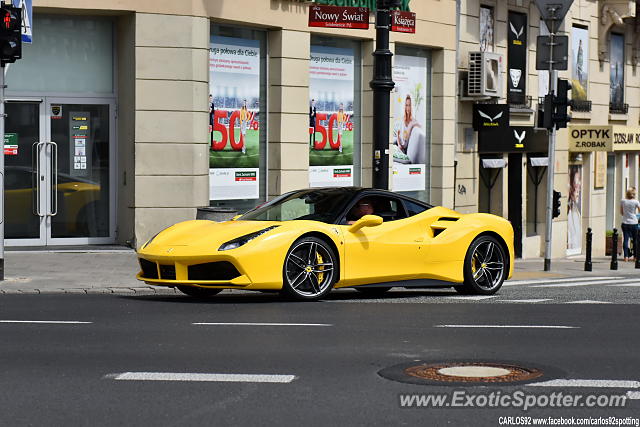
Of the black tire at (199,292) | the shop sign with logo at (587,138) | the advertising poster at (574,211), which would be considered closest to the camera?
the black tire at (199,292)

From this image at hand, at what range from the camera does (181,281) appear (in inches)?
514

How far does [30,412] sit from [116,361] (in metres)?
1.83

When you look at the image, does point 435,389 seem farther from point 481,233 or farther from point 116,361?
point 481,233

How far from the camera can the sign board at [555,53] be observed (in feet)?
73.2

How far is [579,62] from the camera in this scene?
35.0 metres

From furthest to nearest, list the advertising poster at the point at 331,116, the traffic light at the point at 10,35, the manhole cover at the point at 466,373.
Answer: the advertising poster at the point at 331,116, the traffic light at the point at 10,35, the manhole cover at the point at 466,373

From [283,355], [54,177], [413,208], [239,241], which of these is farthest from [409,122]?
[283,355]

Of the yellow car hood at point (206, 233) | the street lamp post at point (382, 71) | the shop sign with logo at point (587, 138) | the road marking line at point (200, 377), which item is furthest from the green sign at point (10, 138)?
the shop sign with logo at point (587, 138)

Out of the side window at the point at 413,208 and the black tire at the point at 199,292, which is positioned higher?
the side window at the point at 413,208

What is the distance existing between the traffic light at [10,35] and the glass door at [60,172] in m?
5.70

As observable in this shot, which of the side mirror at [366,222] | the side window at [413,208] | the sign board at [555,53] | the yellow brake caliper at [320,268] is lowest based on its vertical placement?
the yellow brake caliper at [320,268]

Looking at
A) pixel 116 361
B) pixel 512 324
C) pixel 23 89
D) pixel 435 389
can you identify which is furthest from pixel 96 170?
pixel 435 389

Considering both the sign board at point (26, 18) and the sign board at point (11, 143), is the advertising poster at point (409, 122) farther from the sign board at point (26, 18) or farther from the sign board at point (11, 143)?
the sign board at point (26, 18)

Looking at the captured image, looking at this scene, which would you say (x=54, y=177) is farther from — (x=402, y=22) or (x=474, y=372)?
(x=474, y=372)
